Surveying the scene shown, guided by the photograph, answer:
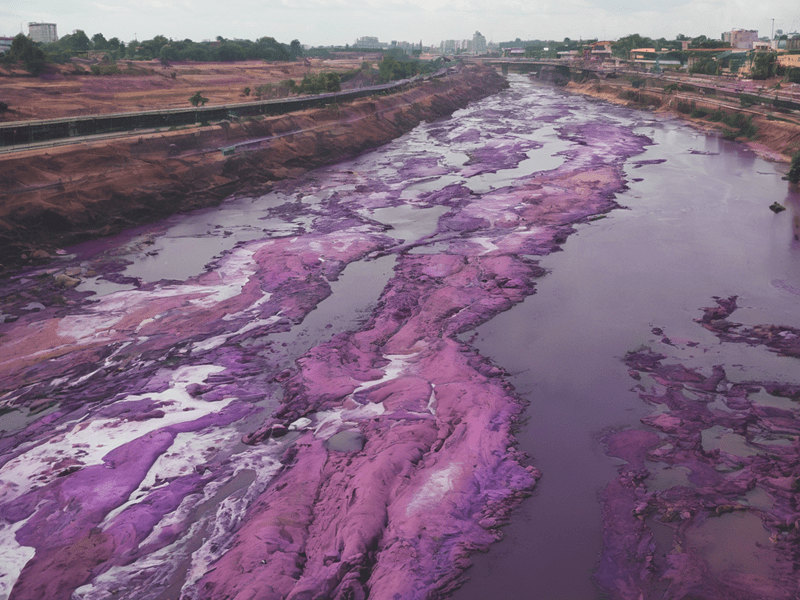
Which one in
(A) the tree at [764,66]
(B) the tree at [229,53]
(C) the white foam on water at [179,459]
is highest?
(B) the tree at [229,53]

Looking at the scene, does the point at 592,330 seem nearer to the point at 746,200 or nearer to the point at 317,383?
the point at 317,383

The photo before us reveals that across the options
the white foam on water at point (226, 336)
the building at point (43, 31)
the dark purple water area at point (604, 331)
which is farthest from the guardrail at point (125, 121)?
the building at point (43, 31)

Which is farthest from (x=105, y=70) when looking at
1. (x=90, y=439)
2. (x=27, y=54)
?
(x=90, y=439)

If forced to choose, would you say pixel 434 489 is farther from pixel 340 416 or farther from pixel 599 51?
pixel 599 51

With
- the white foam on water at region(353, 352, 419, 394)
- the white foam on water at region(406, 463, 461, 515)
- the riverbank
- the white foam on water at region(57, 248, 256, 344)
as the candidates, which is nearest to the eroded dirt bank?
the white foam on water at region(57, 248, 256, 344)

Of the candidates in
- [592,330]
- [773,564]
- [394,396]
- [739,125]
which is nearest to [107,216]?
[394,396]

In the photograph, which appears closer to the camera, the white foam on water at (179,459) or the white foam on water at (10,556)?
the white foam on water at (10,556)

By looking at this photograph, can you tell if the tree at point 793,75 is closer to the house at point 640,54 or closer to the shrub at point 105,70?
the house at point 640,54
